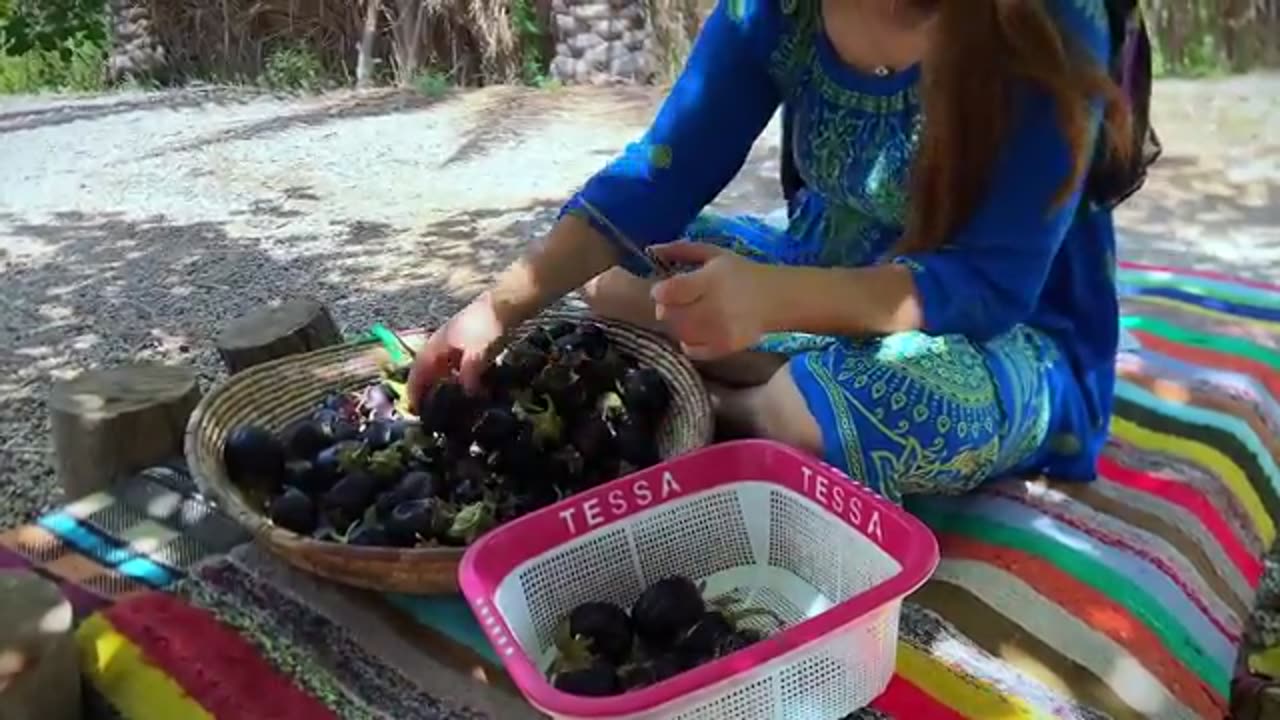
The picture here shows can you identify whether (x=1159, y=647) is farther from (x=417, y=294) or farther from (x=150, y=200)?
(x=150, y=200)

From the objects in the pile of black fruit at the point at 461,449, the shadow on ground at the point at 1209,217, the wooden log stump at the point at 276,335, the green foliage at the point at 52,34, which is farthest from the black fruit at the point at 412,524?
the green foliage at the point at 52,34

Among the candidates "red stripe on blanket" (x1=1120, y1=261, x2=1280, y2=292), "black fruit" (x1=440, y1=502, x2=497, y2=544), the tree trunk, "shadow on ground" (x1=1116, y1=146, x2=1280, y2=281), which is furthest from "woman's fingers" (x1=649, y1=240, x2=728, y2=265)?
the tree trunk

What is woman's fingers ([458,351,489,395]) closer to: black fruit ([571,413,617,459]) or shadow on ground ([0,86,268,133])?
black fruit ([571,413,617,459])

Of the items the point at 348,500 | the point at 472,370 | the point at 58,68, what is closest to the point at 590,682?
the point at 348,500

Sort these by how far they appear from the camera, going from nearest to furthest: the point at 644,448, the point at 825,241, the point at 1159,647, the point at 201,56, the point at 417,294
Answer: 1. the point at 1159,647
2. the point at 644,448
3. the point at 825,241
4. the point at 417,294
5. the point at 201,56

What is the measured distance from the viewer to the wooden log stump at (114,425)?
4.73 ft

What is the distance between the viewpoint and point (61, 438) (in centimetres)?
146

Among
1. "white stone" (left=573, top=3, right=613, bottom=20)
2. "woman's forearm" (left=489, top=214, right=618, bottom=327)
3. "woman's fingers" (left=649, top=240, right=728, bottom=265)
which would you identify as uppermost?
"woman's fingers" (left=649, top=240, right=728, bottom=265)

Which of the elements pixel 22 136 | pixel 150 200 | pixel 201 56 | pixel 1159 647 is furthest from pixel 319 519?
pixel 201 56

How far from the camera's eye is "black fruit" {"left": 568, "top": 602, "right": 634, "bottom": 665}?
108 centimetres

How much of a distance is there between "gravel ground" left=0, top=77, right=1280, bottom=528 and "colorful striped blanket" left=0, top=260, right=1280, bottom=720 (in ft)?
2.79

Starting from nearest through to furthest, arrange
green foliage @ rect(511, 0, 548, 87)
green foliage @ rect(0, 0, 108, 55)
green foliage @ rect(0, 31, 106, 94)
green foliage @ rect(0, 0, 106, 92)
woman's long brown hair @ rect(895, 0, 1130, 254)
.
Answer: woman's long brown hair @ rect(895, 0, 1130, 254)
green foliage @ rect(511, 0, 548, 87)
green foliage @ rect(0, 31, 106, 94)
green foliage @ rect(0, 0, 106, 92)
green foliage @ rect(0, 0, 108, 55)

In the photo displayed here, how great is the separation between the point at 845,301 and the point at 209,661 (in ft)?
1.96

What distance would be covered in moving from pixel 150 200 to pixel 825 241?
2.31m
